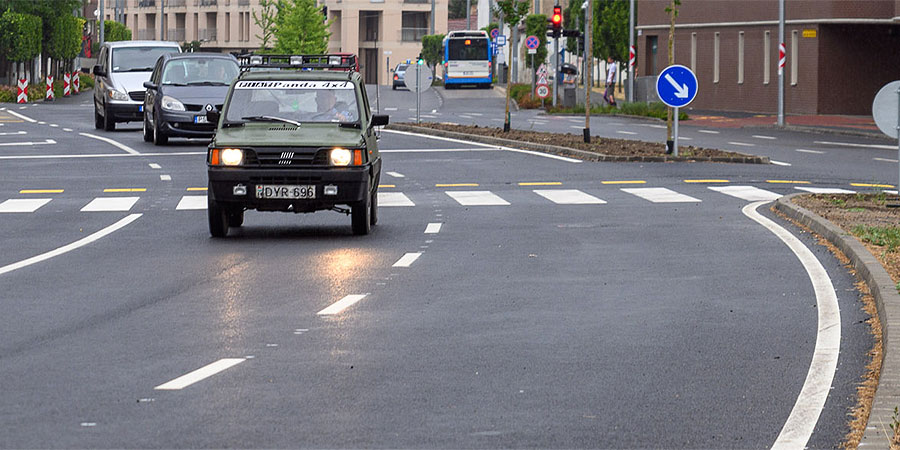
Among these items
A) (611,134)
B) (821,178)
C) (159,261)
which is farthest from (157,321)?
(611,134)

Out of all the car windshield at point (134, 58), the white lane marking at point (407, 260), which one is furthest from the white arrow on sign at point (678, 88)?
the car windshield at point (134, 58)

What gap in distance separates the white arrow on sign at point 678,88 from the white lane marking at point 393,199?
792 centimetres

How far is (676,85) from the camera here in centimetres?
2858

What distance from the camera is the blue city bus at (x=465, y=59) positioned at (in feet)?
275

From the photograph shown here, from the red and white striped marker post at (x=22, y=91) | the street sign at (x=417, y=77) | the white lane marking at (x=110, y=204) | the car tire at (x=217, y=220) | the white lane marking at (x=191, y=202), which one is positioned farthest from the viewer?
the red and white striped marker post at (x=22, y=91)

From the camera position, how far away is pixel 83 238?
53.3ft

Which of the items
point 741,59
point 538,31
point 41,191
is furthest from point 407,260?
point 538,31

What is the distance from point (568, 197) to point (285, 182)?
20.2 feet

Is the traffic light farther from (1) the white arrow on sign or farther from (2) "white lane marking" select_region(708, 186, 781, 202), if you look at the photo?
(2) "white lane marking" select_region(708, 186, 781, 202)

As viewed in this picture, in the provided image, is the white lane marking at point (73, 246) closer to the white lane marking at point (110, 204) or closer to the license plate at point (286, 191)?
the white lane marking at point (110, 204)

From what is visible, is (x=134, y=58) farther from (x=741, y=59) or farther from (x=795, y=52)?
Answer: (x=741, y=59)

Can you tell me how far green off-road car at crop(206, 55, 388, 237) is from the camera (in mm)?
15945

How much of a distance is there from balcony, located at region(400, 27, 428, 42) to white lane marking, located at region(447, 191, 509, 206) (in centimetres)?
10826

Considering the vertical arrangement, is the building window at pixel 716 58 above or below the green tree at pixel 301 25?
below
